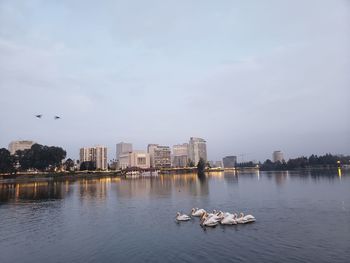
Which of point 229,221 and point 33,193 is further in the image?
point 33,193

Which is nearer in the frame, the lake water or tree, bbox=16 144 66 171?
the lake water

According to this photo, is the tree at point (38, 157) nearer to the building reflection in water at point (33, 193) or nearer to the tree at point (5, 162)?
the tree at point (5, 162)

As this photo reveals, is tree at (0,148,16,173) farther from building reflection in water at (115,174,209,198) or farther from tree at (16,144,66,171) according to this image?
building reflection in water at (115,174,209,198)

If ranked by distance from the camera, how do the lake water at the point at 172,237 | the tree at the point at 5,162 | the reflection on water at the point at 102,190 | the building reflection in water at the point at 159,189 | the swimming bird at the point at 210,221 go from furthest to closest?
1. the tree at the point at 5,162
2. the building reflection in water at the point at 159,189
3. the reflection on water at the point at 102,190
4. the swimming bird at the point at 210,221
5. the lake water at the point at 172,237

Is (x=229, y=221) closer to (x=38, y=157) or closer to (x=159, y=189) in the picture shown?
(x=159, y=189)

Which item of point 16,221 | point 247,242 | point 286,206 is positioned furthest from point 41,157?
point 247,242

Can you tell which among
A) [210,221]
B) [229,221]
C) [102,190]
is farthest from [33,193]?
[229,221]

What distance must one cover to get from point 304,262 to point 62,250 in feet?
61.1

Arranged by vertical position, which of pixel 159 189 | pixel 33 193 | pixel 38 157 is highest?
pixel 38 157

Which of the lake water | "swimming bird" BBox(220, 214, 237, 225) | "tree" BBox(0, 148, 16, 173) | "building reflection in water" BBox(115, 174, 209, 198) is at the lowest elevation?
the lake water

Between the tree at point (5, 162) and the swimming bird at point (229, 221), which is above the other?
the tree at point (5, 162)

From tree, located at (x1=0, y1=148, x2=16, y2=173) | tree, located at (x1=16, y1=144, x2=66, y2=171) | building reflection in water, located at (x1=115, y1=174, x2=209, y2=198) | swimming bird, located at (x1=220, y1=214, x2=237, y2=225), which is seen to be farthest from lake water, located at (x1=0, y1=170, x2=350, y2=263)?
tree, located at (x1=16, y1=144, x2=66, y2=171)

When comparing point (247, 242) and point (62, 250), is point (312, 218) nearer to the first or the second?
point (247, 242)

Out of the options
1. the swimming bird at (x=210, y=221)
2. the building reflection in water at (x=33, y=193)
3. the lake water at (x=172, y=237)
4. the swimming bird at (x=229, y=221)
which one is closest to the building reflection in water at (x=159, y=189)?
the building reflection in water at (x=33, y=193)
